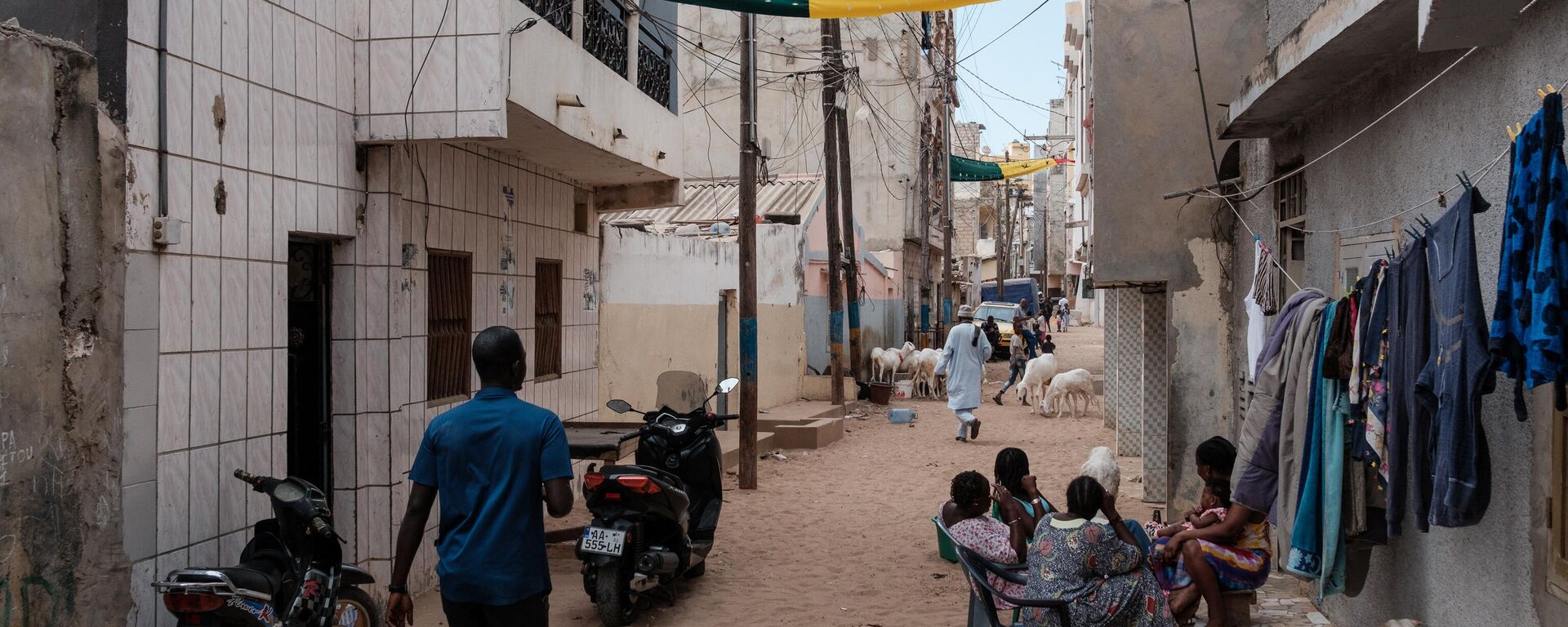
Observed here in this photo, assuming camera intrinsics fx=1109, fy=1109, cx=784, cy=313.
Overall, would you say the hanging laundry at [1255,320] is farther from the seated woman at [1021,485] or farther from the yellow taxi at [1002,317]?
the yellow taxi at [1002,317]

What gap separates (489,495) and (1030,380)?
50.5 ft

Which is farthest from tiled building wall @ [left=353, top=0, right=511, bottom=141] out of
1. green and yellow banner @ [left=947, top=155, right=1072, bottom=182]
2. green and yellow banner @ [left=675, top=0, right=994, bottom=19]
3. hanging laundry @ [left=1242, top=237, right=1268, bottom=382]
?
green and yellow banner @ [left=947, top=155, right=1072, bottom=182]

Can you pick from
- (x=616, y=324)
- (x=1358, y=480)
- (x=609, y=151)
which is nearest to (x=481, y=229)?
(x=609, y=151)

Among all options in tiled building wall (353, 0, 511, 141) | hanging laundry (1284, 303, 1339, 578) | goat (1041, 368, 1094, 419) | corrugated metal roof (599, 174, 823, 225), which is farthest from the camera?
corrugated metal roof (599, 174, 823, 225)

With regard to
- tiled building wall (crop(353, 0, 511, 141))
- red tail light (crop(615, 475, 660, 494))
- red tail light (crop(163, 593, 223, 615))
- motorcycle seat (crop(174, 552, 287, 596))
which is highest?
tiled building wall (crop(353, 0, 511, 141))

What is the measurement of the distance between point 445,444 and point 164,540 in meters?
1.84

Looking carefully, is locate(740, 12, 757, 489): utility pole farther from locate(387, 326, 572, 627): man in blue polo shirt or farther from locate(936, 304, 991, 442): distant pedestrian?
locate(387, 326, 572, 627): man in blue polo shirt

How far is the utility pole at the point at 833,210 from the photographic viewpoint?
18156 millimetres

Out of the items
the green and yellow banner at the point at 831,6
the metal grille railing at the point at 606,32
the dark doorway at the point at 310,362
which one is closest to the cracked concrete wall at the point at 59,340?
the dark doorway at the point at 310,362

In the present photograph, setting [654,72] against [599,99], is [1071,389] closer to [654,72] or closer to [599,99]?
[654,72]

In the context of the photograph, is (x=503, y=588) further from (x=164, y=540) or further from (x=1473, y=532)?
(x=1473, y=532)

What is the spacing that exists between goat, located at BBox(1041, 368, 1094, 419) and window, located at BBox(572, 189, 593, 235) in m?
9.11

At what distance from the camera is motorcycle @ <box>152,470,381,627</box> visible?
4.24m

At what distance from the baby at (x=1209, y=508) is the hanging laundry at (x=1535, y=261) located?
2.17 m
